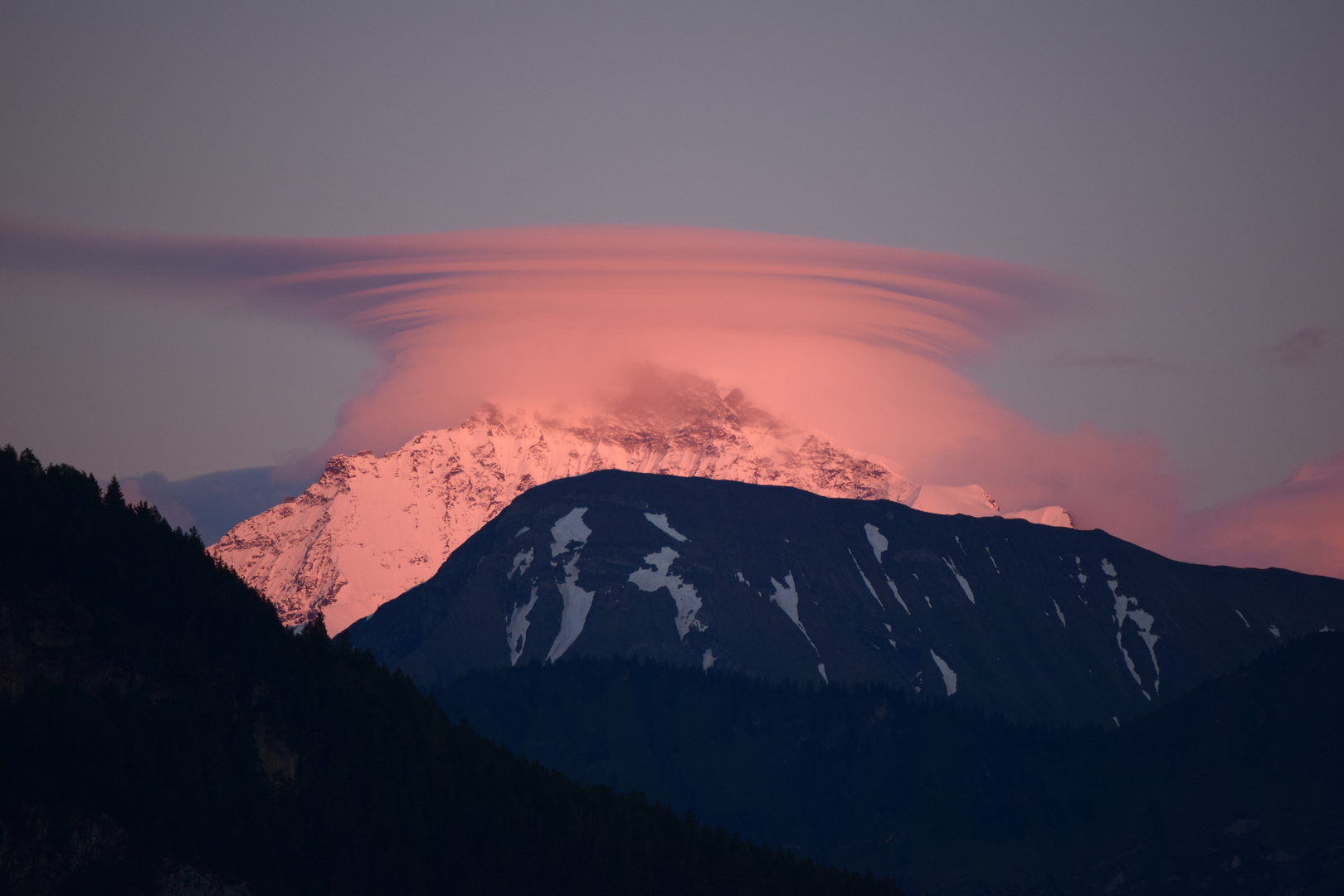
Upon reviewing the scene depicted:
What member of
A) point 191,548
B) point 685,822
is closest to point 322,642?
point 191,548

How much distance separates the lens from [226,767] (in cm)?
16250

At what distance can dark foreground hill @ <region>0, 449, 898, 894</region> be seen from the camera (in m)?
147

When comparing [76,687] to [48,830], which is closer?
[48,830]

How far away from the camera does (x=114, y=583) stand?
173 metres

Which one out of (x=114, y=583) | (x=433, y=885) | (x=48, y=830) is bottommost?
(x=433, y=885)

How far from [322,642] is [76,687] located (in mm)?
38786

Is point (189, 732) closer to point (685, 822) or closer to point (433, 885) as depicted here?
point (433, 885)

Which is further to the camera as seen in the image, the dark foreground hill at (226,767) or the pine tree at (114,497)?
the pine tree at (114,497)

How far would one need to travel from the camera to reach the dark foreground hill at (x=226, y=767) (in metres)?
147

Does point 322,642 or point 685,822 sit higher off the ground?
point 322,642

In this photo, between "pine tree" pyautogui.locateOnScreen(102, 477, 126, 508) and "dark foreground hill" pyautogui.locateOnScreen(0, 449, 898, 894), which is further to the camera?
"pine tree" pyautogui.locateOnScreen(102, 477, 126, 508)

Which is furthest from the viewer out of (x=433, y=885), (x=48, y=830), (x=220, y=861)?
(x=433, y=885)

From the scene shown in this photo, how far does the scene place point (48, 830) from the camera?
5566 inches

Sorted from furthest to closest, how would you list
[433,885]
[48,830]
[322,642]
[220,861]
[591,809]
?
[322,642] < [591,809] < [433,885] < [220,861] < [48,830]
